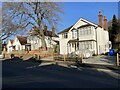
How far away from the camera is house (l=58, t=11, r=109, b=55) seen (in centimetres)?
4722

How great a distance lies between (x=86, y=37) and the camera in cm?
4819

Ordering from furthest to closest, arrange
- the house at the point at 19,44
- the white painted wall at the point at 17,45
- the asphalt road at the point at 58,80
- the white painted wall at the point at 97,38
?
the white painted wall at the point at 17,45 → the house at the point at 19,44 → the white painted wall at the point at 97,38 → the asphalt road at the point at 58,80

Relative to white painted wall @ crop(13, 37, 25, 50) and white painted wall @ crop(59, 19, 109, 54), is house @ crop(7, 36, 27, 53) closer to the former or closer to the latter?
white painted wall @ crop(13, 37, 25, 50)

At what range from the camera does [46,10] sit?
48.8 meters

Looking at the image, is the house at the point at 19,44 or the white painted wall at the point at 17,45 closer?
the house at the point at 19,44

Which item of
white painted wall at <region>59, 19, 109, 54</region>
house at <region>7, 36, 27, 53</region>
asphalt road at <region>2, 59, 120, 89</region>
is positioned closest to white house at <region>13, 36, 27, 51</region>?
house at <region>7, 36, 27, 53</region>

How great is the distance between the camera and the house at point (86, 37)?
47.2 m

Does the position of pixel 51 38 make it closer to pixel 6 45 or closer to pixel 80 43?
pixel 80 43

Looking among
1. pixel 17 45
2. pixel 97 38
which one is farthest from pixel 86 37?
pixel 17 45

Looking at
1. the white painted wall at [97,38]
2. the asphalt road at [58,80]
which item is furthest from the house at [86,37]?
the asphalt road at [58,80]

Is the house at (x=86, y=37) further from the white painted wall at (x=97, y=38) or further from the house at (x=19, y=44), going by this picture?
the house at (x=19, y=44)

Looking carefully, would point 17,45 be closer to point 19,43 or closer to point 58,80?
point 19,43

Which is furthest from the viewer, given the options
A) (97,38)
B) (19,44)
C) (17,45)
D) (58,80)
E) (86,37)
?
(17,45)

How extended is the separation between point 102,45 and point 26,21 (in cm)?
1708
